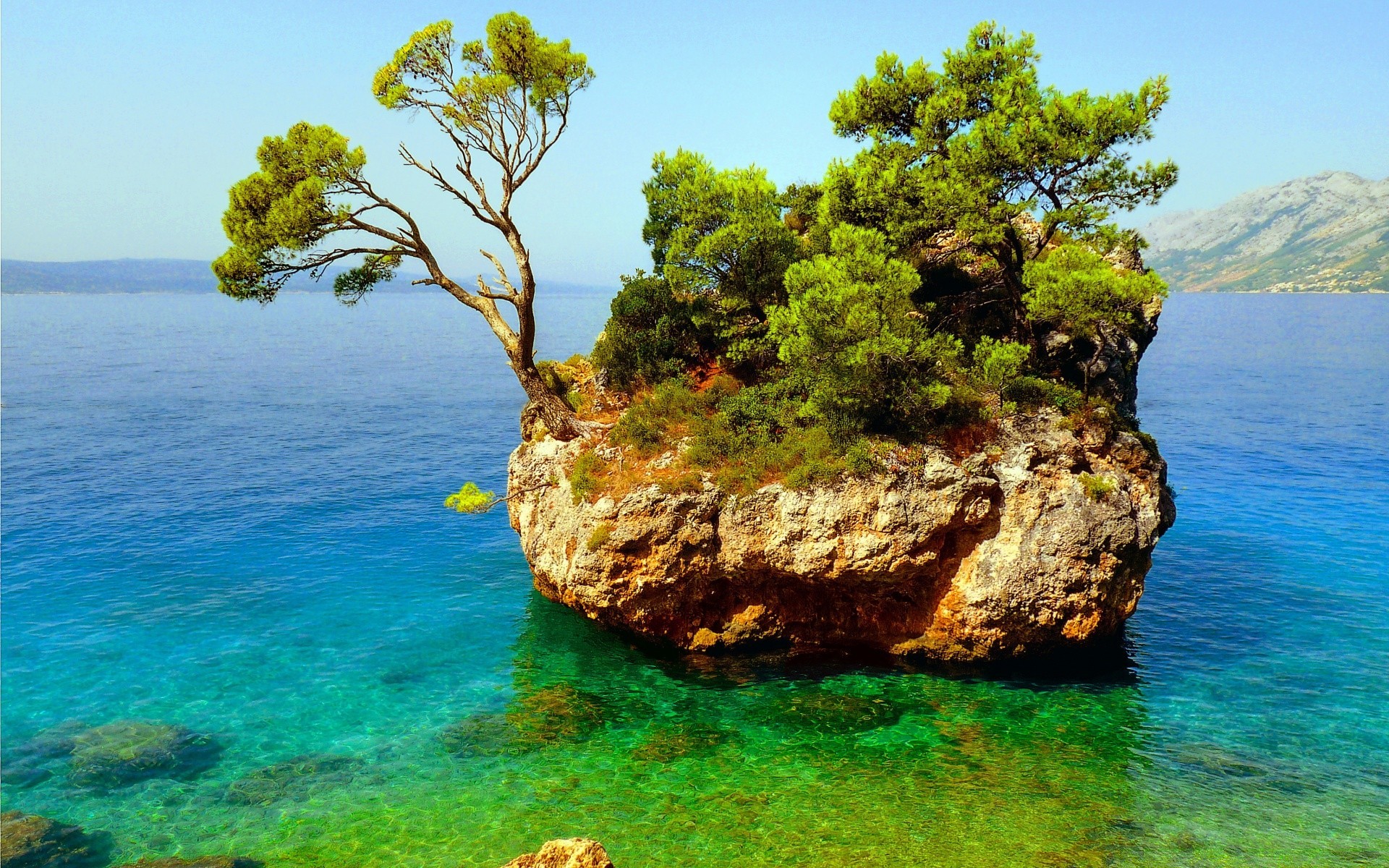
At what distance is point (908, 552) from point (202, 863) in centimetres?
1895

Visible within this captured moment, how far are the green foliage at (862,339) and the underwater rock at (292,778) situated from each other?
1685cm

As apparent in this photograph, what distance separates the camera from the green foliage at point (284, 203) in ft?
90.4

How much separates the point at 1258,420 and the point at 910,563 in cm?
5933

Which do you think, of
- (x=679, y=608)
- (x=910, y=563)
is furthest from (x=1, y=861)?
(x=910, y=563)

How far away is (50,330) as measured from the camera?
154 m

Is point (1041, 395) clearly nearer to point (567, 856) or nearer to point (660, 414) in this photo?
point (660, 414)

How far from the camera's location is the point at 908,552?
2392 cm

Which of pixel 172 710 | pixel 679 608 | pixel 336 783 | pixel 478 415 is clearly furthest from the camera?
pixel 478 415

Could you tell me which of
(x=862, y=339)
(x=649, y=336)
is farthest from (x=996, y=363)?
(x=649, y=336)

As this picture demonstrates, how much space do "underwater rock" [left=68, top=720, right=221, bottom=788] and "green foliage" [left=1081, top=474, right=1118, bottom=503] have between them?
2573cm

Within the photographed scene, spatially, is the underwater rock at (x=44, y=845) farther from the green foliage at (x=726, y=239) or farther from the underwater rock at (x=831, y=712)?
the green foliage at (x=726, y=239)

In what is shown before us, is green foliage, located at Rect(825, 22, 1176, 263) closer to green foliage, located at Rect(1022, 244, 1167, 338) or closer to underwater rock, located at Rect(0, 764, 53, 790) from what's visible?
green foliage, located at Rect(1022, 244, 1167, 338)

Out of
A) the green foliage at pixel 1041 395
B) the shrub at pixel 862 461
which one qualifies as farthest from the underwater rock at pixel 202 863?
the green foliage at pixel 1041 395

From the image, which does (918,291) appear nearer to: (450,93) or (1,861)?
(450,93)
